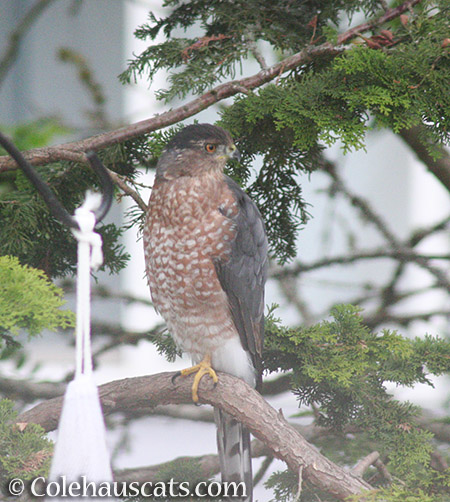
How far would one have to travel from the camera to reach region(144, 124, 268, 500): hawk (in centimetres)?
88

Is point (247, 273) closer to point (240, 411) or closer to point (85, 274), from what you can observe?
point (240, 411)

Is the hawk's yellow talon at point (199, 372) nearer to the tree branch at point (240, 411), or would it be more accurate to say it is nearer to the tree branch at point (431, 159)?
the tree branch at point (240, 411)

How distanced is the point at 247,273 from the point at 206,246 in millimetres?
72

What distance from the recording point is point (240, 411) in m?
0.84

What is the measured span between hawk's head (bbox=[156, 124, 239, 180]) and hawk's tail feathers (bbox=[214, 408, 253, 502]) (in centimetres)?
38

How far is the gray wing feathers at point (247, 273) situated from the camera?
0.89m

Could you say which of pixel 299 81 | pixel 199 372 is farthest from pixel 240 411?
pixel 299 81

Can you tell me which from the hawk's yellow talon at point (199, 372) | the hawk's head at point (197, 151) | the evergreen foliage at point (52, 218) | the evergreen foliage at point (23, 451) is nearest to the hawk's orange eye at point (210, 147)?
the hawk's head at point (197, 151)

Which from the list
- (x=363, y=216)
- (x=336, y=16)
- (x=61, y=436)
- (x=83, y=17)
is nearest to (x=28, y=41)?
(x=83, y=17)

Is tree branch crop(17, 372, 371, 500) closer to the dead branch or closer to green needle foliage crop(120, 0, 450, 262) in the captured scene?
the dead branch

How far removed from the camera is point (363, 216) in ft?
5.48

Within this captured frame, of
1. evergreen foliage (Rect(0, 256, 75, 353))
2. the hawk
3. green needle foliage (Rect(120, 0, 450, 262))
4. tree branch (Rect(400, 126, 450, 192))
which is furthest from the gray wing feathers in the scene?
tree branch (Rect(400, 126, 450, 192))

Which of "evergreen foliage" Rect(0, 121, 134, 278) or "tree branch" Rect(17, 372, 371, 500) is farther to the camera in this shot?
"evergreen foliage" Rect(0, 121, 134, 278)

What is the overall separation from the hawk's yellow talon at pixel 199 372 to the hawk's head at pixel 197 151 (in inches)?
11.0
